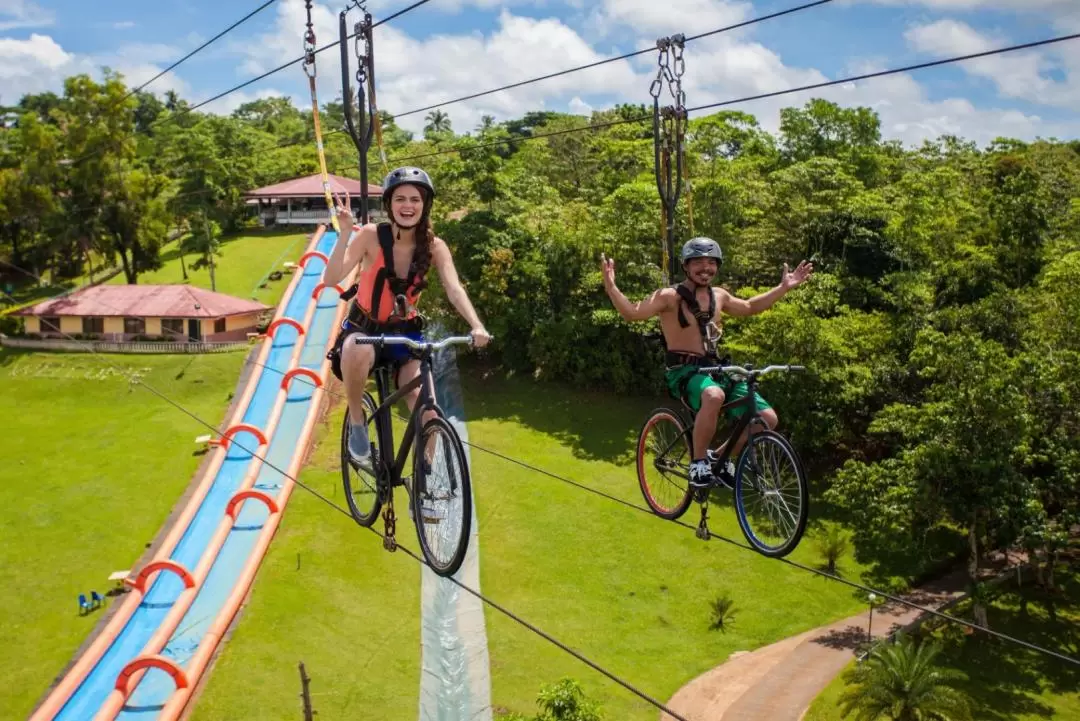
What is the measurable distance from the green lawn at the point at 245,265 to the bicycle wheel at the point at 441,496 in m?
50.0

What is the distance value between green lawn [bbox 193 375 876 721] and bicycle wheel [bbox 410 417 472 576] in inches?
691

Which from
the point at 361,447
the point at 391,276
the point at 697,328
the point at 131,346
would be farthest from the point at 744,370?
the point at 131,346

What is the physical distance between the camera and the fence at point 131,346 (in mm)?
45781

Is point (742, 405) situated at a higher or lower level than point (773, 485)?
higher

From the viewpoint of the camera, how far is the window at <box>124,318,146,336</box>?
47.5 meters

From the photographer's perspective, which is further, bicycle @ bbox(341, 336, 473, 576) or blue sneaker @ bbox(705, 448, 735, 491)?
blue sneaker @ bbox(705, 448, 735, 491)

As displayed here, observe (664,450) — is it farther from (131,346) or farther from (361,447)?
(131,346)

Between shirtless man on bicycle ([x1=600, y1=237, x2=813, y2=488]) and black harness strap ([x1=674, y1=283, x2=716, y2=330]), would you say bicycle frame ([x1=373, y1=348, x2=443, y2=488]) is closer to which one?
shirtless man on bicycle ([x1=600, y1=237, x2=813, y2=488])

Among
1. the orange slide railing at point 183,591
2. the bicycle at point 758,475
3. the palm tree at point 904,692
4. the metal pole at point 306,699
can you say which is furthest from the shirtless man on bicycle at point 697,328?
the orange slide railing at point 183,591

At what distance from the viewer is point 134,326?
47656 mm

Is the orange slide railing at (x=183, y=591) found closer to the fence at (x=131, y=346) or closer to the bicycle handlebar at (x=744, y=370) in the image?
the fence at (x=131, y=346)

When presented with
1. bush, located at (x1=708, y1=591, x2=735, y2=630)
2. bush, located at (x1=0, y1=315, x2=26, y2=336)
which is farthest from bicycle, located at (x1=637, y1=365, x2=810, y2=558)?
bush, located at (x1=0, y1=315, x2=26, y2=336)

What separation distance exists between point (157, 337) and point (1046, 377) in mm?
40752

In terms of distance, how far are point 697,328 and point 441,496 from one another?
3.29 m
